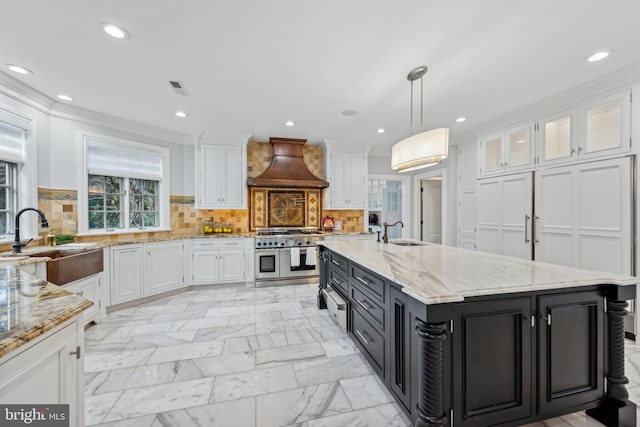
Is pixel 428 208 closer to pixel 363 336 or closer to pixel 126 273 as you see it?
pixel 363 336

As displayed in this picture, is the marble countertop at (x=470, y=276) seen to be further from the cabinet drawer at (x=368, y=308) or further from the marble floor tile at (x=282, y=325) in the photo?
the marble floor tile at (x=282, y=325)

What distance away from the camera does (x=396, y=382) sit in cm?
160

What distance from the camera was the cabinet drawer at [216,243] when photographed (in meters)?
4.26

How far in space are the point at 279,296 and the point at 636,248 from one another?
3879 mm

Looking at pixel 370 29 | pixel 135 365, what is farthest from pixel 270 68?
pixel 135 365

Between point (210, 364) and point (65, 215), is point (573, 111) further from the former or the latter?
point (65, 215)

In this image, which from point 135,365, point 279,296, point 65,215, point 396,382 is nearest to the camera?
point 396,382

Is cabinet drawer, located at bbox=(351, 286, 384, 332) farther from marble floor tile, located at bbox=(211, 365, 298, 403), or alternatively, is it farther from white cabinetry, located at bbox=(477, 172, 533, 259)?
white cabinetry, located at bbox=(477, 172, 533, 259)

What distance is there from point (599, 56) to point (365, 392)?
3.25 m

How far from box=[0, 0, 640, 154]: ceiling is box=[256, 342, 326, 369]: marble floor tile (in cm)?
252

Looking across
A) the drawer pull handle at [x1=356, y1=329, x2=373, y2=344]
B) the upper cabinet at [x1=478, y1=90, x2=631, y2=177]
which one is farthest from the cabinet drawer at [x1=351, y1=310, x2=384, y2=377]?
the upper cabinet at [x1=478, y1=90, x2=631, y2=177]

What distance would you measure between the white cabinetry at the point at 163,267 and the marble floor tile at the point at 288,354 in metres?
2.26

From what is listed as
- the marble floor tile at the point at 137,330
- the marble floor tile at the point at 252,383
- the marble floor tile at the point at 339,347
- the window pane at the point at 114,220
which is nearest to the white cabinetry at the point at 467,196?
the marble floor tile at the point at 339,347

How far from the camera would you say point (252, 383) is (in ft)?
6.35
